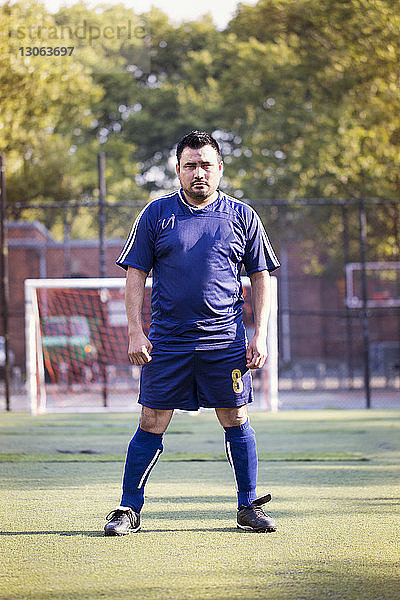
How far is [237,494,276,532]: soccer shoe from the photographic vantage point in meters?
3.92

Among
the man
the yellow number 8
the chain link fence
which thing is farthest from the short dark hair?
the chain link fence

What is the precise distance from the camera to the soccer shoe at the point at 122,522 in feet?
12.6

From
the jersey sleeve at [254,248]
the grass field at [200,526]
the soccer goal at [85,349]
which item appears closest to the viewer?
the grass field at [200,526]

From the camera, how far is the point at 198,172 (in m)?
3.93

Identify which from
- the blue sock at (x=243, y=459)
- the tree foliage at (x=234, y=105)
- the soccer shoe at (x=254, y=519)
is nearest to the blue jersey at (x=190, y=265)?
the blue sock at (x=243, y=459)

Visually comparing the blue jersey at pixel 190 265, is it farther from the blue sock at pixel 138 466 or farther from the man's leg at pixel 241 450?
the blue sock at pixel 138 466

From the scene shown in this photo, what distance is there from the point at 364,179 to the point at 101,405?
28.7 feet

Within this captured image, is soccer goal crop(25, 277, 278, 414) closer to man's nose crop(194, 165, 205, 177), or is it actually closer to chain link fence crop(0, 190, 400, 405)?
chain link fence crop(0, 190, 400, 405)

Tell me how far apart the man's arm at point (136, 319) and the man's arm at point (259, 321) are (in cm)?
46

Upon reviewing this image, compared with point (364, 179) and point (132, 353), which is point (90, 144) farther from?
point (132, 353)

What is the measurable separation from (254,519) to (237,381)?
2.01ft

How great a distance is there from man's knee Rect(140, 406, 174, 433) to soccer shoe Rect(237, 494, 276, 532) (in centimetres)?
52

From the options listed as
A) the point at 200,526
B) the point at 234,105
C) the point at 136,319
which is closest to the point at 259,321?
the point at 136,319

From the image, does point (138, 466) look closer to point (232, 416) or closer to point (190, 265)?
point (232, 416)
